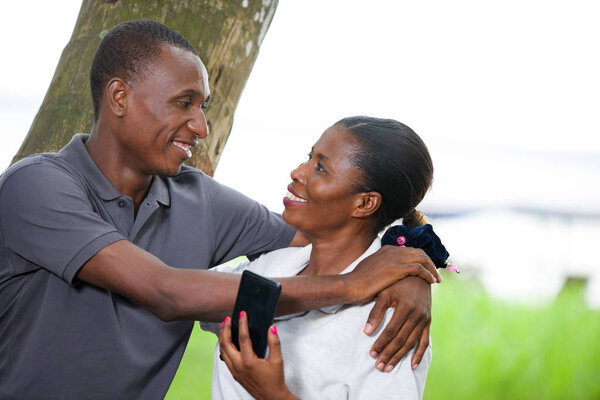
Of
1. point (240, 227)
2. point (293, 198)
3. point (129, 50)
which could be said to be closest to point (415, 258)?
point (293, 198)

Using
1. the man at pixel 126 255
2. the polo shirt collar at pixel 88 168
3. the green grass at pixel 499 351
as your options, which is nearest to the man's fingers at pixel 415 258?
the man at pixel 126 255

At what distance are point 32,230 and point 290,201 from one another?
2.16 ft

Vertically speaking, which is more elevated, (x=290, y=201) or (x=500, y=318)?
(x=290, y=201)

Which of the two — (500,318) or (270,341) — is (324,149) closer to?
(270,341)

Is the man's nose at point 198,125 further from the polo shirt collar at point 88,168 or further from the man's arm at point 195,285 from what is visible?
the man's arm at point 195,285

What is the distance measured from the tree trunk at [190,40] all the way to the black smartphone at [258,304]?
1012mm

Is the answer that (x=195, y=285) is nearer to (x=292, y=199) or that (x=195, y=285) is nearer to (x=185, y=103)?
(x=292, y=199)

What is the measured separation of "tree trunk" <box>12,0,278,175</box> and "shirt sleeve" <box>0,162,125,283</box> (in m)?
0.52

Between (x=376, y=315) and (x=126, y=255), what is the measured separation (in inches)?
24.2

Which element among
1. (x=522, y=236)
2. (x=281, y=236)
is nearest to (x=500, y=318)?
(x=522, y=236)

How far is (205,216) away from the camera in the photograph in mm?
2000

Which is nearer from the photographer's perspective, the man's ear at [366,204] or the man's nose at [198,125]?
the man's ear at [366,204]

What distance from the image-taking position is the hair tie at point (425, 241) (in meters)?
1.76

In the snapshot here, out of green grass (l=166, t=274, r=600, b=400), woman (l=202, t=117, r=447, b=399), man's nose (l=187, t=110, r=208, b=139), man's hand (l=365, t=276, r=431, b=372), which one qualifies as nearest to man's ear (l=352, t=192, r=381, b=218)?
woman (l=202, t=117, r=447, b=399)
